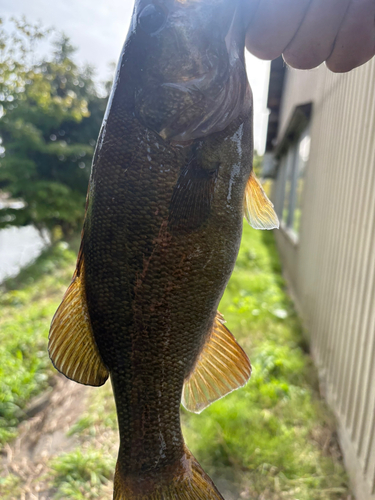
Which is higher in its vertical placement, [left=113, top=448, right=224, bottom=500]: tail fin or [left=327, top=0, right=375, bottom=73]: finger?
[left=327, top=0, right=375, bottom=73]: finger

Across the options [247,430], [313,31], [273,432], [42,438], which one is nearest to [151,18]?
[313,31]

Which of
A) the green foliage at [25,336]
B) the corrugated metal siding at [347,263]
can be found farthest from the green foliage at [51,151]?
the corrugated metal siding at [347,263]

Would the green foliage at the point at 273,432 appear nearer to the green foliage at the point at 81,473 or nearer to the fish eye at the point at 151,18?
the green foliage at the point at 81,473

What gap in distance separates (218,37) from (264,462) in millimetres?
3029

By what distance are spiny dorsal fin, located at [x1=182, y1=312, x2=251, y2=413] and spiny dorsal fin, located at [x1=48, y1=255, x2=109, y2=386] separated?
39 centimetres

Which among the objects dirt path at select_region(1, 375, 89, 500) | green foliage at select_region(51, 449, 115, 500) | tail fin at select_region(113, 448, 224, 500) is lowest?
dirt path at select_region(1, 375, 89, 500)

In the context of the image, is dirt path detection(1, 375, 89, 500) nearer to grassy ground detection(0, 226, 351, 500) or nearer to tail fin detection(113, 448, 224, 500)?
grassy ground detection(0, 226, 351, 500)

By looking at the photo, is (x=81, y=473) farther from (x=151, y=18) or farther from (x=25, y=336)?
(x=151, y=18)

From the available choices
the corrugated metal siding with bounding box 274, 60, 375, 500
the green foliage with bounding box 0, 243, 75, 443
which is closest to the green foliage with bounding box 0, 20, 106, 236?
the green foliage with bounding box 0, 243, 75, 443

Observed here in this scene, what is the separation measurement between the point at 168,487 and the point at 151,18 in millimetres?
1757

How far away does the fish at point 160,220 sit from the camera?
4.09 ft

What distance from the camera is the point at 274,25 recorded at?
Result: 1.22 metres

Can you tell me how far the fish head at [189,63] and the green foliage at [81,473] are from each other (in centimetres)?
291

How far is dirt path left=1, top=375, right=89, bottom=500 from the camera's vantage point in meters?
2.99
